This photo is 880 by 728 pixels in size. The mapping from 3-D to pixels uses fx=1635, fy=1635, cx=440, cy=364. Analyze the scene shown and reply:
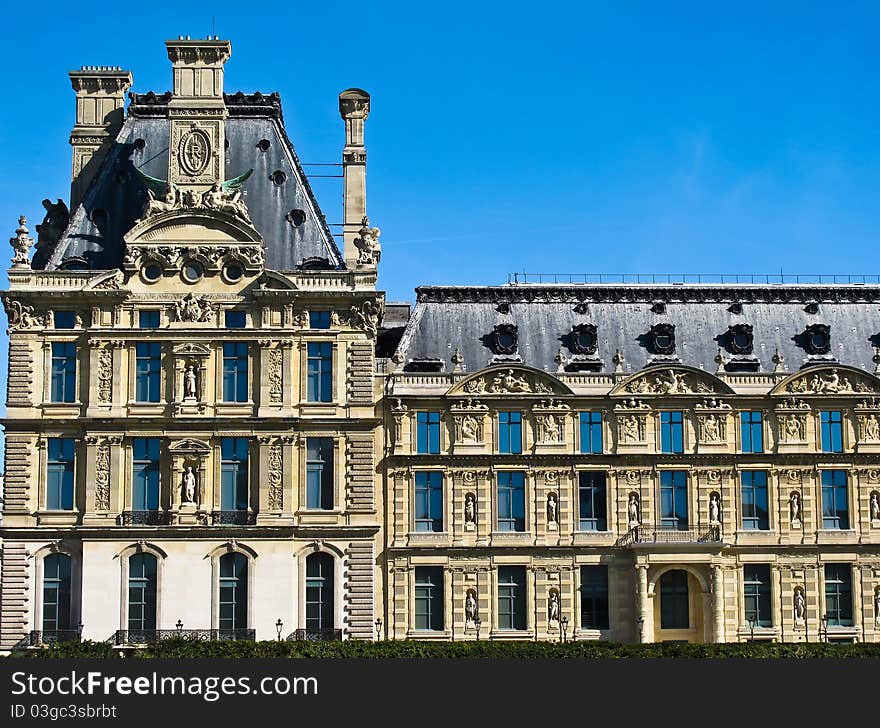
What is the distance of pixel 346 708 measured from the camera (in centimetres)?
4388

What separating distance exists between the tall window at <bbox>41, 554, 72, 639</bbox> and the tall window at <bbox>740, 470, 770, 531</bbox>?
3131cm

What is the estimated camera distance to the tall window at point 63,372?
73875 mm

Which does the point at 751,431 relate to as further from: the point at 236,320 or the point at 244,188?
the point at 244,188

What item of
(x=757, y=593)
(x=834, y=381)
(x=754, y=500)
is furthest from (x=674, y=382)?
(x=757, y=593)

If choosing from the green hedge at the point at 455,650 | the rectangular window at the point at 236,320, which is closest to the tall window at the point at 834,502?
the green hedge at the point at 455,650

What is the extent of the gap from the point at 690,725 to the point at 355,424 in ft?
109

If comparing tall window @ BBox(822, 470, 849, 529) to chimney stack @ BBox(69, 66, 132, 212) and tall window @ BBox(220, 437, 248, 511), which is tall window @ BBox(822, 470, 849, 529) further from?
chimney stack @ BBox(69, 66, 132, 212)

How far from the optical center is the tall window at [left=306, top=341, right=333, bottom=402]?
7425 centimetres

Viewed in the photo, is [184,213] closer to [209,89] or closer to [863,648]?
[209,89]

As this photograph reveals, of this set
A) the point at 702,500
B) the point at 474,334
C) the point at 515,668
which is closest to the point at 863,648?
the point at 702,500

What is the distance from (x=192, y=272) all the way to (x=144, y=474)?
9.47 meters

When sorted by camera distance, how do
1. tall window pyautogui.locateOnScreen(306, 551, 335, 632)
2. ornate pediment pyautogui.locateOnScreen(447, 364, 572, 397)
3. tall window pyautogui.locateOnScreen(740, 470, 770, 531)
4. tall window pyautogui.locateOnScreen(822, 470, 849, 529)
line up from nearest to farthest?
tall window pyautogui.locateOnScreen(306, 551, 335, 632), ornate pediment pyautogui.locateOnScreen(447, 364, 572, 397), tall window pyautogui.locateOnScreen(740, 470, 770, 531), tall window pyautogui.locateOnScreen(822, 470, 849, 529)

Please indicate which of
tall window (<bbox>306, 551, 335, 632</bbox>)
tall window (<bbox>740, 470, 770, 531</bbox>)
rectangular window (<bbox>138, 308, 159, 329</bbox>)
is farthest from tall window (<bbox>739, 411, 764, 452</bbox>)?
rectangular window (<bbox>138, 308, 159, 329</bbox>)

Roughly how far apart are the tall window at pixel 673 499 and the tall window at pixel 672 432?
3.76 ft
